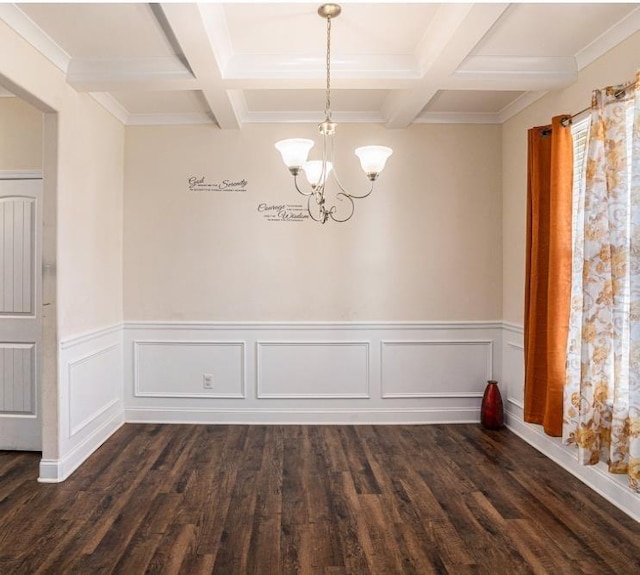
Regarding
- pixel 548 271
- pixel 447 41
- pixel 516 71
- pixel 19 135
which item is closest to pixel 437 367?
pixel 548 271

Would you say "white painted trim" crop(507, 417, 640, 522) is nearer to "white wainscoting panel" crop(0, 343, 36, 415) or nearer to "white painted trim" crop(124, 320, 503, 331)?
"white painted trim" crop(124, 320, 503, 331)

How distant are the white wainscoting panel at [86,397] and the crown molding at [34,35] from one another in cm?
180

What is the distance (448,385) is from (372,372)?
70 cm

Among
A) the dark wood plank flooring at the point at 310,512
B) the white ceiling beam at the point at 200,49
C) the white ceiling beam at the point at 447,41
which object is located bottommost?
the dark wood plank flooring at the point at 310,512

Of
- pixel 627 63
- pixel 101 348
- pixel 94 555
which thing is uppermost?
pixel 627 63

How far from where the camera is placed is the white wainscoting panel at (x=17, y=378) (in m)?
3.46

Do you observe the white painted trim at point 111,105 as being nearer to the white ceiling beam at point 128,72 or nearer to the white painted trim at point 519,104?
the white ceiling beam at point 128,72

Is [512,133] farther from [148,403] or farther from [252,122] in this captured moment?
[148,403]

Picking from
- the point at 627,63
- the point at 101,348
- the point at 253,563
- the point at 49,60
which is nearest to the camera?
the point at 253,563

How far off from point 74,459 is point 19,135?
Result: 2.35 m

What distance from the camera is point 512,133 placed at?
394 cm

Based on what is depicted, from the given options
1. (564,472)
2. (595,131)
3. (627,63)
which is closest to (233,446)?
(564,472)

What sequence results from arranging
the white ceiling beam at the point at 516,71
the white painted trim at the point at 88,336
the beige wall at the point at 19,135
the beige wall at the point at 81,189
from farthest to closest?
1. the beige wall at the point at 19,135
2. the white painted trim at the point at 88,336
3. the white ceiling beam at the point at 516,71
4. the beige wall at the point at 81,189

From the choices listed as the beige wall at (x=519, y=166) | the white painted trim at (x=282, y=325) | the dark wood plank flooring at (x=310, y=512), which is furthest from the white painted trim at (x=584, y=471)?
the white painted trim at (x=282, y=325)
